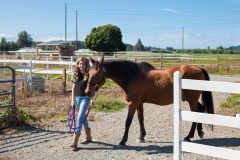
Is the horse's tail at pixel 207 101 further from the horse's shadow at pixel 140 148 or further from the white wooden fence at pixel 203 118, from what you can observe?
the white wooden fence at pixel 203 118

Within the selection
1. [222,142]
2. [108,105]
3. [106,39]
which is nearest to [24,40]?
[106,39]

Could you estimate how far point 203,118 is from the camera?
4.21m

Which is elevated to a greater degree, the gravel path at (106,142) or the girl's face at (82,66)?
the girl's face at (82,66)

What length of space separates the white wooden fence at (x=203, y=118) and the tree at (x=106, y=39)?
56.6 m

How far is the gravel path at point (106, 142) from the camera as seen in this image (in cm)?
611

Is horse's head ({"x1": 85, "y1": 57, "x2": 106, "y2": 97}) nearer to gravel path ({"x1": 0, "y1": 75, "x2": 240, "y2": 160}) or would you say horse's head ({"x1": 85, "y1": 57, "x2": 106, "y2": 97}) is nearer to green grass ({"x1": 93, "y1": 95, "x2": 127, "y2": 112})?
gravel path ({"x1": 0, "y1": 75, "x2": 240, "y2": 160})

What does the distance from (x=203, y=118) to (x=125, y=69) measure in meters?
2.83

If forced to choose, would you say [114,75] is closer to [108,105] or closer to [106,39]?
[108,105]

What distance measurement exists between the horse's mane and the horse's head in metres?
0.19

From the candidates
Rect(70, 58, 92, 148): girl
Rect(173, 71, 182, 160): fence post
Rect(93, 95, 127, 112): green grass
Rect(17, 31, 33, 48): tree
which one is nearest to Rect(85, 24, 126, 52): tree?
Rect(93, 95, 127, 112): green grass

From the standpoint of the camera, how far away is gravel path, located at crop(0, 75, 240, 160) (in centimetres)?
611

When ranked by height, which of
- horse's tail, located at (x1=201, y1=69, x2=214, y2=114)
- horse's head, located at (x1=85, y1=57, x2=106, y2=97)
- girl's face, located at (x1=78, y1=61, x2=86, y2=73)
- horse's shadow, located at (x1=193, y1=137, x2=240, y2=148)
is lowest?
horse's shadow, located at (x1=193, y1=137, x2=240, y2=148)

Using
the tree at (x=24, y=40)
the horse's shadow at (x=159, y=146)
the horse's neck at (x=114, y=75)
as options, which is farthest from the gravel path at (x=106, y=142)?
the tree at (x=24, y=40)

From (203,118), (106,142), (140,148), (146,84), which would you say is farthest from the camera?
(106,142)
